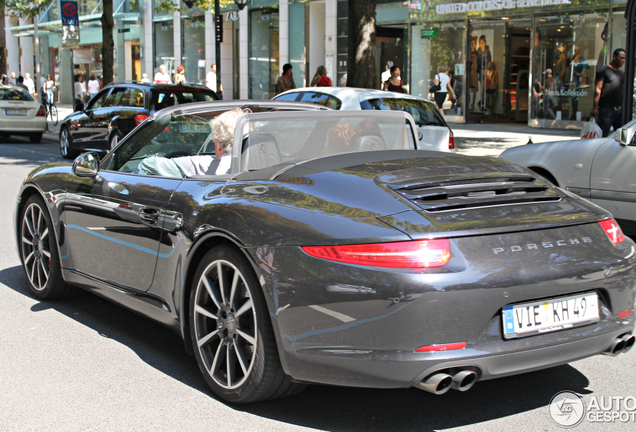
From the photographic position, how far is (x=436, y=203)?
321 centimetres

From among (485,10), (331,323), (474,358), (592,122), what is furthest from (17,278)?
(485,10)

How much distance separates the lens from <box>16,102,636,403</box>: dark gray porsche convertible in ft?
9.53

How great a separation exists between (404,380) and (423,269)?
0.45m

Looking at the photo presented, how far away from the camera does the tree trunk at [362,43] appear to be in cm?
1405

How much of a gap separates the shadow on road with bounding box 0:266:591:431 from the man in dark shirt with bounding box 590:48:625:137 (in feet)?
29.9

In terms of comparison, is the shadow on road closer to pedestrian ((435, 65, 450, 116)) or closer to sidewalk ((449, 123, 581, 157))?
sidewalk ((449, 123, 581, 157))

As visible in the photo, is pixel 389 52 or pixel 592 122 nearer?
pixel 592 122

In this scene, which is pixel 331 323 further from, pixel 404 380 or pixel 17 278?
pixel 17 278

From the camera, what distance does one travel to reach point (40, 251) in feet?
17.4

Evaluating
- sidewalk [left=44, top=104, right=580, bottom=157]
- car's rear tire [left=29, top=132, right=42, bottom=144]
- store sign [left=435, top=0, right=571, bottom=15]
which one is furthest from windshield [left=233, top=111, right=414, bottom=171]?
car's rear tire [left=29, top=132, right=42, bottom=144]

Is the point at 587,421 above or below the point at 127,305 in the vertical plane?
below

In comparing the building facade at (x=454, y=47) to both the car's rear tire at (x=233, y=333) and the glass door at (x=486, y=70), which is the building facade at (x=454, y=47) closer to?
the glass door at (x=486, y=70)

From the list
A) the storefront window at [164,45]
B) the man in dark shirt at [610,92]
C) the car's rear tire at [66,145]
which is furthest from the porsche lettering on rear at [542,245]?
the storefront window at [164,45]

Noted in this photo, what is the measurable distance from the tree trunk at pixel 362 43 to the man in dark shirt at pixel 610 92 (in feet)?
13.9
